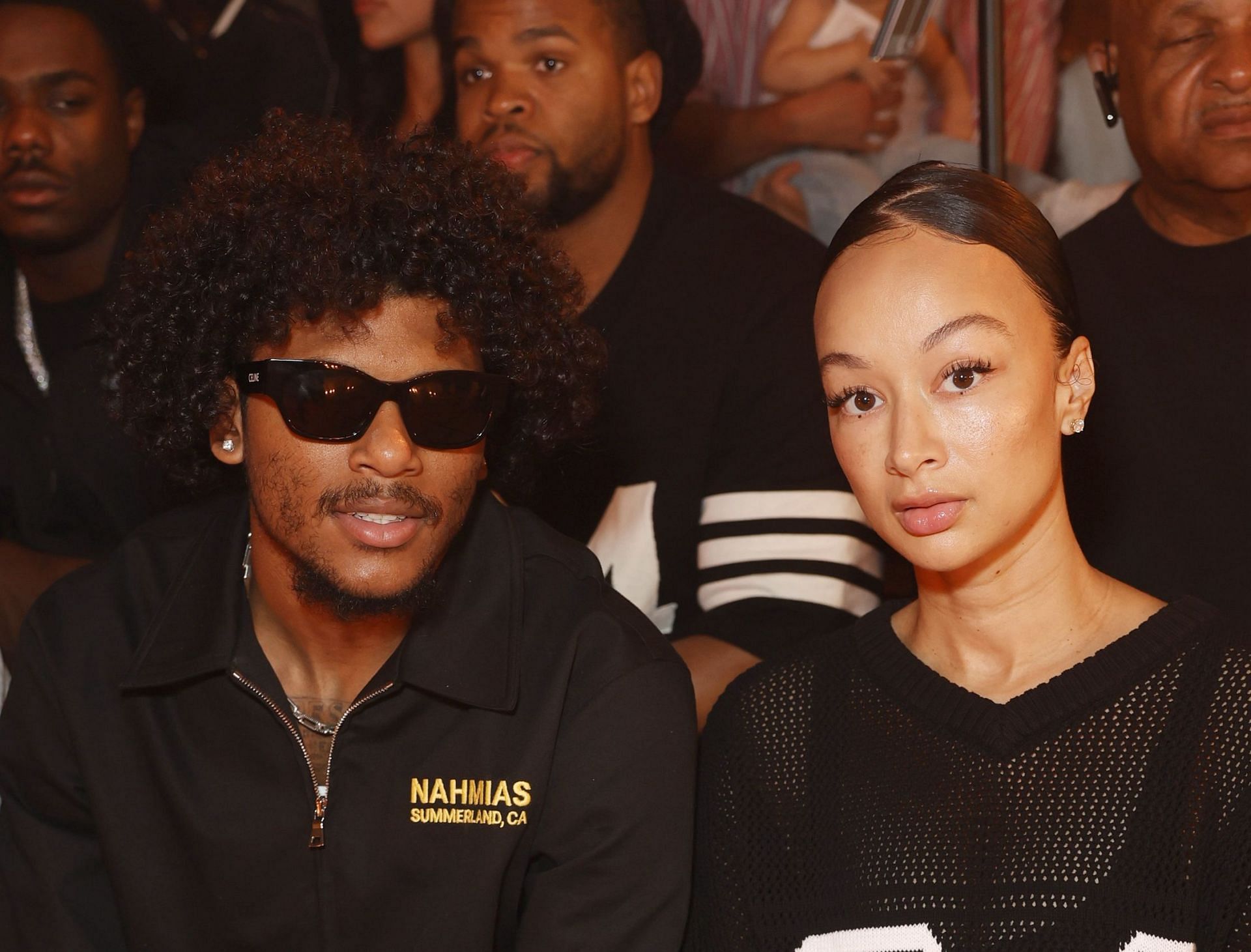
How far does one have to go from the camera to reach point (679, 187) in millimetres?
3090

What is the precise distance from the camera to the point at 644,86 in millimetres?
3104

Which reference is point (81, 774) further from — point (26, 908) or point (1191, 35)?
point (1191, 35)

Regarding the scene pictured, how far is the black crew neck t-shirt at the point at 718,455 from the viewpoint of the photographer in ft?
8.73

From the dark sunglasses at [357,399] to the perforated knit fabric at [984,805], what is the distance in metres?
0.58

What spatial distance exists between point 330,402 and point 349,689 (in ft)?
1.45

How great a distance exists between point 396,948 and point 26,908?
54 centimetres

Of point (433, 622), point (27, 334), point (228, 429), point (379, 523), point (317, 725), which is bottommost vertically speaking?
point (317, 725)

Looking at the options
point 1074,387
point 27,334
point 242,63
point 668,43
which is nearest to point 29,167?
point 27,334

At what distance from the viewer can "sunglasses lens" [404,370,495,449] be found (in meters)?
1.94

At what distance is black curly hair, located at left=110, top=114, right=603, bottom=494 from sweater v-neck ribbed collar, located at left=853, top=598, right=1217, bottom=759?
848 mm

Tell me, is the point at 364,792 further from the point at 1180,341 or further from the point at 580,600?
the point at 1180,341

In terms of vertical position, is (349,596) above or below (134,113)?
below

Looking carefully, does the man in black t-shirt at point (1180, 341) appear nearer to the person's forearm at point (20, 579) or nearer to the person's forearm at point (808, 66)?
the person's forearm at point (808, 66)

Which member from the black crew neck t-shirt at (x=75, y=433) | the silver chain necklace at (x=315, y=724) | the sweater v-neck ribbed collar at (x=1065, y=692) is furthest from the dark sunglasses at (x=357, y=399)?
the black crew neck t-shirt at (x=75, y=433)
